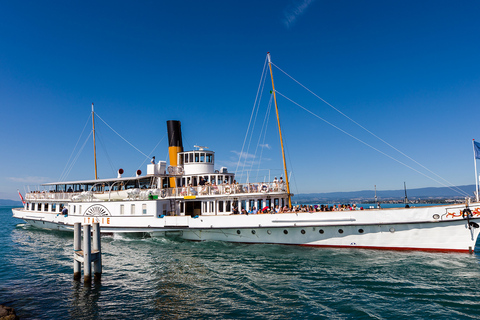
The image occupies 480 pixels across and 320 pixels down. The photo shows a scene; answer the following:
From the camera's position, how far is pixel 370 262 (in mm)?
16156

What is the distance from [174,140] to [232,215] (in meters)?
9.98

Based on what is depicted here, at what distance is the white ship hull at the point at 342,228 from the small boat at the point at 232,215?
47mm

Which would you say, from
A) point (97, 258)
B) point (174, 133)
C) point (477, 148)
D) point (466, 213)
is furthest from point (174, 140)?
point (477, 148)

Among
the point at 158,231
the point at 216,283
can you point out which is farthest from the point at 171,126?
the point at 216,283

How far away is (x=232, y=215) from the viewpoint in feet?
70.1

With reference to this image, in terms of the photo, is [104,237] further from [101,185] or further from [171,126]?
[171,126]

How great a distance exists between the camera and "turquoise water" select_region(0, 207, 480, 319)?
10484 mm

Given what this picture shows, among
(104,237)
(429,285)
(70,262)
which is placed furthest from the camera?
(104,237)

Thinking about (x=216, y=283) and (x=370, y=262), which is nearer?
(x=216, y=283)

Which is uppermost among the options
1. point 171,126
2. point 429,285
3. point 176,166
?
point 171,126

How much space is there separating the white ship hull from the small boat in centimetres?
5

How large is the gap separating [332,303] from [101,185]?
27.0 m

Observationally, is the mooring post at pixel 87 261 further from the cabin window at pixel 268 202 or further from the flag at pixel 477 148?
the flag at pixel 477 148

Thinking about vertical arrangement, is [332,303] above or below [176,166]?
below
